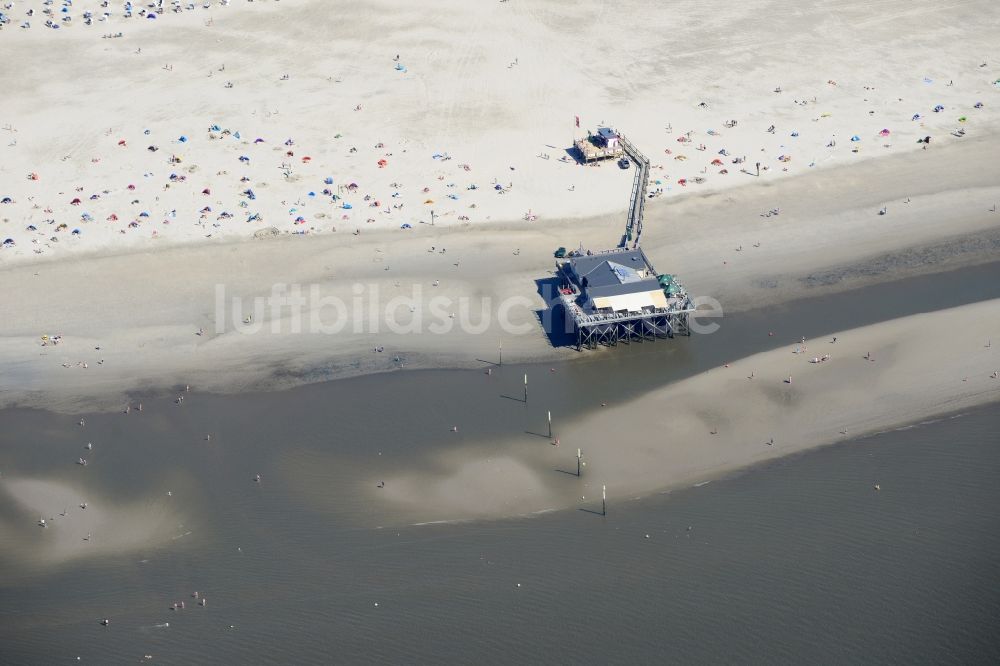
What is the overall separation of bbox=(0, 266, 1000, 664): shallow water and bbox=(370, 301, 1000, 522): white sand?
117cm

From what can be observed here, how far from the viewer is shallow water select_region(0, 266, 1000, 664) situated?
55469mm

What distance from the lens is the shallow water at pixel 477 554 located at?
182ft

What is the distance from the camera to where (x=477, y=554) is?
60.0m

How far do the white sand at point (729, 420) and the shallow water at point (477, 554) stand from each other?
46.2 inches

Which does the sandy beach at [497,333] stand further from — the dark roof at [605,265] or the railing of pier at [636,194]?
the railing of pier at [636,194]

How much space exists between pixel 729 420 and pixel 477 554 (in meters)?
17.3

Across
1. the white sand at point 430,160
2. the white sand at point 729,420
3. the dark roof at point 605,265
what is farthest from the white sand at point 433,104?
the white sand at point 729,420

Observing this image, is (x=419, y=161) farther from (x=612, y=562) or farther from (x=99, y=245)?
(x=612, y=562)

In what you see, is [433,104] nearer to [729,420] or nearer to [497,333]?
[497,333]

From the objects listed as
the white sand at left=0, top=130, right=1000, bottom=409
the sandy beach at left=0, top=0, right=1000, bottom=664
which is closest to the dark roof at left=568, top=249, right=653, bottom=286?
the sandy beach at left=0, top=0, right=1000, bottom=664

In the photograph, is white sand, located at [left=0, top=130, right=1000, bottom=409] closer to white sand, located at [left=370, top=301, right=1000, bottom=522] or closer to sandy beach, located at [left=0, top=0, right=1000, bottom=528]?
sandy beach, located at [left=0, top=0, right=1000, bottom=528]

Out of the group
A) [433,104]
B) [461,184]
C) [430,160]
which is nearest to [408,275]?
[461,184]

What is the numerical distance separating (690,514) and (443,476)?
13411mm

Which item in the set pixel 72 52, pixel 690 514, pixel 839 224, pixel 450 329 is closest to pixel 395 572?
pixel 690 514
